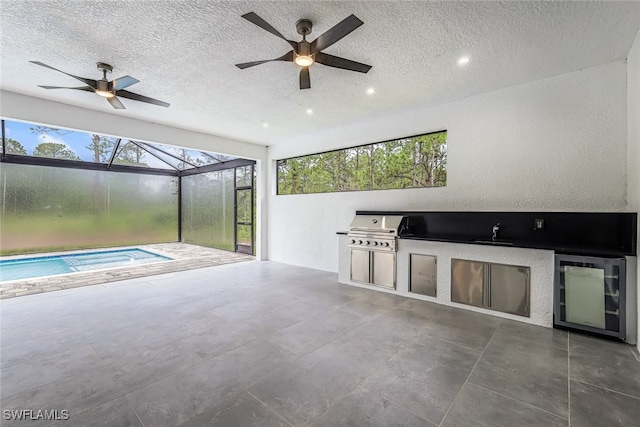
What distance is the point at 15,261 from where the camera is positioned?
682cm

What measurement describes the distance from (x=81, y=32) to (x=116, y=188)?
7.54 metres

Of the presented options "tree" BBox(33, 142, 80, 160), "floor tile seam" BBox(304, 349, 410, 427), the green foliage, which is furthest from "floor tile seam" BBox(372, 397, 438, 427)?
"tree" BBox(33, 142, 80, 160)

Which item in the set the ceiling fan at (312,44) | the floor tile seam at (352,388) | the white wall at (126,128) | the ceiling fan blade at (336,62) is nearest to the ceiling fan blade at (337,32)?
the ceiling fan at (312,44)

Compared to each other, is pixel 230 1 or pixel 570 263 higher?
pixel 230 1

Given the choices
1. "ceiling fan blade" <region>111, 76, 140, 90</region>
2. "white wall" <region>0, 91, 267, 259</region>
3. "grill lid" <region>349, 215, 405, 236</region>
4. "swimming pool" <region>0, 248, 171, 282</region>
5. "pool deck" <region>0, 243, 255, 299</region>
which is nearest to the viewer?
"ceiling fan blade" <region>111, 76, 140, 90</region>

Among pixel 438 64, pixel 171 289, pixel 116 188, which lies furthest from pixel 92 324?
pixel 116 188

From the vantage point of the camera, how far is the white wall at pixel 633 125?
2701 millimetres

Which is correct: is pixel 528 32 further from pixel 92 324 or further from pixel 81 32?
pixel 92 324

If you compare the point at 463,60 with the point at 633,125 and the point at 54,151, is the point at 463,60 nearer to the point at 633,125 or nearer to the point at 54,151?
the point at 633,125

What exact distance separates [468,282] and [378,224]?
159 centimetres

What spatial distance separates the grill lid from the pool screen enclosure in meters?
3.79

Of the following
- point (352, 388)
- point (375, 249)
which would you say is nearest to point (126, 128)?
point (375, 249)

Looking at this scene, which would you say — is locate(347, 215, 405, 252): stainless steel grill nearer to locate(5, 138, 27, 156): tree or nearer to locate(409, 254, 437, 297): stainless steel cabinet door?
locate(409, 254, 437, 297): stainless steel cabinet door

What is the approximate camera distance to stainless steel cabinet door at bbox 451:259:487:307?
3.61 meters
